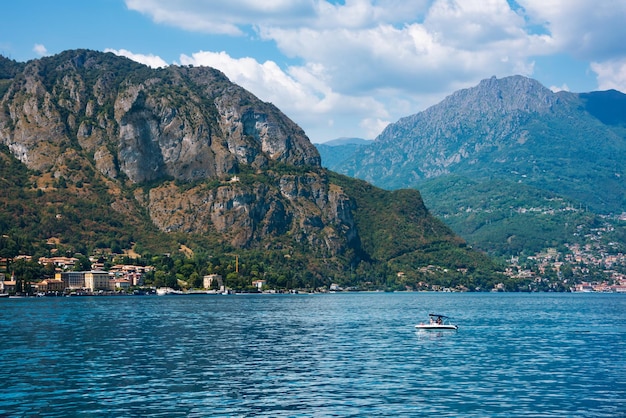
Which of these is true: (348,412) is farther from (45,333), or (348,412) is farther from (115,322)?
(115,322)

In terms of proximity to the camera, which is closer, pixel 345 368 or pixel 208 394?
pixel 208 394

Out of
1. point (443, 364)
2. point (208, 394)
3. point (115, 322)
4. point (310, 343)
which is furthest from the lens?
point (115, 322)

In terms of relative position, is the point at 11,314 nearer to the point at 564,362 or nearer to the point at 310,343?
the point at 310,343

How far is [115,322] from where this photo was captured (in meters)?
142

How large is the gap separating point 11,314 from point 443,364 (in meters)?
109

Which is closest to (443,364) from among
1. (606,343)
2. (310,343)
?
(310,343)

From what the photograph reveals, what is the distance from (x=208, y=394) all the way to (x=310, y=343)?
42367 millimetres

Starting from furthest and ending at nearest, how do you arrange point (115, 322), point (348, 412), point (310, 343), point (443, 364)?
point (115, 322)
point (310, 343)
point (443, 364)
point (348, 412)

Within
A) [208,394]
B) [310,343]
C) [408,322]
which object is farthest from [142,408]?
[408,322]

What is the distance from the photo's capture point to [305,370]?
3081 inches

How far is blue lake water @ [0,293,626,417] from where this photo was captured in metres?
59.1

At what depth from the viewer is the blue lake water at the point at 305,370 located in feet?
194

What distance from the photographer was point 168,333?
118375 millimetres

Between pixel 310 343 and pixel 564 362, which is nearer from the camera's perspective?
pixel 564 362
